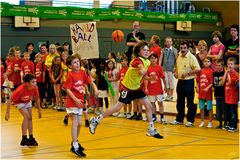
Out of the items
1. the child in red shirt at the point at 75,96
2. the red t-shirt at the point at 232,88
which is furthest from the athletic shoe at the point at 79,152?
the red t-shirt at the point at 232,88

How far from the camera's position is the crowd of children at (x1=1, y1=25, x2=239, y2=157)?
7.26 m

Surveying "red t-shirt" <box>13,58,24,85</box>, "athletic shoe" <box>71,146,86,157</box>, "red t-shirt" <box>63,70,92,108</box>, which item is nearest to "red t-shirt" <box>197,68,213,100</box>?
"red t-shirt" <box>63,70,92,108</box>

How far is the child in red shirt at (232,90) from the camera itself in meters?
9.08

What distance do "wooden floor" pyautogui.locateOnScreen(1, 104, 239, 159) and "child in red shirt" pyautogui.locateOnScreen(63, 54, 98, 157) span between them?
12.9 inches

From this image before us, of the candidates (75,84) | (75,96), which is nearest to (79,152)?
(75,96)

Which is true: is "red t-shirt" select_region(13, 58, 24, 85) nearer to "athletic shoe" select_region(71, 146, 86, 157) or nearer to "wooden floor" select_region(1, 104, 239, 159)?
"wooden floor" select_region(1, 104, 239, 159)

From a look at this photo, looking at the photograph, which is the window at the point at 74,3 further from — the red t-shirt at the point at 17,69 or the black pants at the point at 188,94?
the black pants at the point at 188,94

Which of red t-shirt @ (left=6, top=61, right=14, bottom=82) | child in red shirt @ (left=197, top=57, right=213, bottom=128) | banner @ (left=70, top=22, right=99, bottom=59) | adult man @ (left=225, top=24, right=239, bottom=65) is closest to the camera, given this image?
adult man @ (left=225, top=24, right=239, bottom=65)

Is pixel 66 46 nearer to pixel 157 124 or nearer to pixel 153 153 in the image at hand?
pixel 157 124

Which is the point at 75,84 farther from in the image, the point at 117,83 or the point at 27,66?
the point at 27,66

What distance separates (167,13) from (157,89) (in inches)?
672

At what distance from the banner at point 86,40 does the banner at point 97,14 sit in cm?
967

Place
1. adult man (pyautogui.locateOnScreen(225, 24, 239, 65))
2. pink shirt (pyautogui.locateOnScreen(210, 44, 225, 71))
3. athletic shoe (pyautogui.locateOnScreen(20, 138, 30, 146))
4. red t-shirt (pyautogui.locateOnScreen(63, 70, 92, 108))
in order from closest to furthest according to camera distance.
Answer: red t-shirt (pyautogui.locateOnScreen(63, 70, 92, 108)) → athletic shoe (pyautogui.locateOnScreen(20, 138, 30, 146)) → adult man (pyautogui.locateOnScreen(225, 24, 239, 65)) → pink shirt (pyautogui.locateOnScreen(210, 44, 225, 71))

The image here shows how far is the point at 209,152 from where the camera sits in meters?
7.18
